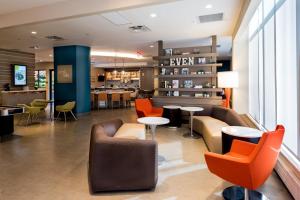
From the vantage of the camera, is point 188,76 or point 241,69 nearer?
point 241,69

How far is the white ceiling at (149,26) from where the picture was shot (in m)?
4.83

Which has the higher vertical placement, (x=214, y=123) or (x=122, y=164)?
(x=214, y=123)

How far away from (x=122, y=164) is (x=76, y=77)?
7322mm

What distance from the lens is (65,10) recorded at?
436 centimetres

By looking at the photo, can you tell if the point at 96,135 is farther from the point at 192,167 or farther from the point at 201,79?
the point at 201,79

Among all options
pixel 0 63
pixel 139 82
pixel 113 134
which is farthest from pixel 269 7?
pixel 139 82

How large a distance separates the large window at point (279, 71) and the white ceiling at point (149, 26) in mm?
1178

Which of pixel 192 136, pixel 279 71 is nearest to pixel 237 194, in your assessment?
pixel 279 71

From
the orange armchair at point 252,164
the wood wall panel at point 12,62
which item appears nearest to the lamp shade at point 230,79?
the orange armchair at point 252,164

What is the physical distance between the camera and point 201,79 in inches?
302

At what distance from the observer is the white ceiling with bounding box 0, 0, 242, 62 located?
483 cm

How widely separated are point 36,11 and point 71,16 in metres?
0.94

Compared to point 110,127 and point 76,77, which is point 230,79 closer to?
point 110,127

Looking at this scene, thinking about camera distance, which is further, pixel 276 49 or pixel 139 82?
pixel 139 82
